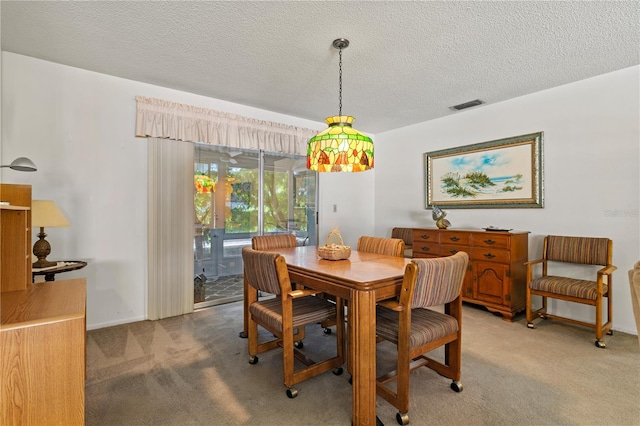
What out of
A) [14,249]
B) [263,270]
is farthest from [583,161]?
[14,249]

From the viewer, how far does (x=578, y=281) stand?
286 cm

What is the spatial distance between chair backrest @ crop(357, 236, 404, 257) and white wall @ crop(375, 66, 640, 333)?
1.97 meters

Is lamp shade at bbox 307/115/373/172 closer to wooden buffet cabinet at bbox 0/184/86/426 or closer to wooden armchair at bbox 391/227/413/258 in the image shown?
wooden buffet cabinet at bbox 0/184/86/426

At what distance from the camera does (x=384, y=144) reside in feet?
16.9

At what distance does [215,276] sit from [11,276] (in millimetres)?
2570

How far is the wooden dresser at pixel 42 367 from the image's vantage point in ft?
3.12

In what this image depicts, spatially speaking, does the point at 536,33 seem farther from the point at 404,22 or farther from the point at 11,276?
the point at 11,276

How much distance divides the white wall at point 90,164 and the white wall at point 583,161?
392 cm

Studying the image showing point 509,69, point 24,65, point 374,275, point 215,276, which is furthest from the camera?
point 215,276

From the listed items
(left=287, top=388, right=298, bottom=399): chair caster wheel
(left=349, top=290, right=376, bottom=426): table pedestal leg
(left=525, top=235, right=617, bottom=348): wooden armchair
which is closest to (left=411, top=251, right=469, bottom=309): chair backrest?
(left=349, top=290, right=376, bottom=426): table pedestal leg

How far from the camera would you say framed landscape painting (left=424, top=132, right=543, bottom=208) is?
3414 millimetres

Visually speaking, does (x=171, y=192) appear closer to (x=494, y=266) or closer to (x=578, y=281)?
(x=494, y=266)

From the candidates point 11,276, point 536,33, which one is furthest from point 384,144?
point 11,276

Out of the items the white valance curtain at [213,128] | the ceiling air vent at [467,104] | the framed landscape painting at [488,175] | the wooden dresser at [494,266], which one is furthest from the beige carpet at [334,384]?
the ceiling air vent at [467,104]
